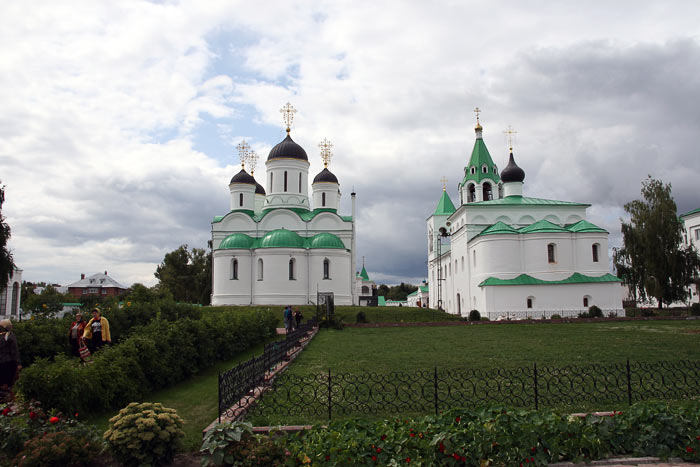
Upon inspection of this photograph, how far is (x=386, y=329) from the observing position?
25.9 meters

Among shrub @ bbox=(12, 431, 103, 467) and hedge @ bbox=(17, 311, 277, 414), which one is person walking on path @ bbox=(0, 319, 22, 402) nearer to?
hedge @ bbox=(17, 311, 277, 414)

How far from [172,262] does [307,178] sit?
20.5 metres

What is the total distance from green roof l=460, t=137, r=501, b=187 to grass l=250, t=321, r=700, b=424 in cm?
2447

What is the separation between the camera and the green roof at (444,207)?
5298cm

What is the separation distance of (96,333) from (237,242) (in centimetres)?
2895

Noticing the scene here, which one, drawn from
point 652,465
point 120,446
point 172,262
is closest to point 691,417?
point 652,465

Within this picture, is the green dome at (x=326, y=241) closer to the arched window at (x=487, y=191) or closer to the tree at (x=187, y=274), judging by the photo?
the arched window at (x=487, y=191)

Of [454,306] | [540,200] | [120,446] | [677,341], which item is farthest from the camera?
[454,306]

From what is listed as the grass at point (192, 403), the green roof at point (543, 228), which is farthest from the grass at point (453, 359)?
the green roof at point (543, 228)

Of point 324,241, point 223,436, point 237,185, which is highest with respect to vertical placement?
point 237,185

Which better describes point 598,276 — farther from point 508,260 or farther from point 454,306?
point 454,306

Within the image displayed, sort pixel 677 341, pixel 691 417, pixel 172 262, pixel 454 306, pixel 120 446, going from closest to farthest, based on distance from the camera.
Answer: pixel 120 446
pixel 691 417
pixel 677 341
pixel 454 306
pixel 172 262

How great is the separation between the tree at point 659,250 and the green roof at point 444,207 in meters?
18.8

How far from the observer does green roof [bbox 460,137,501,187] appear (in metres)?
44.8
